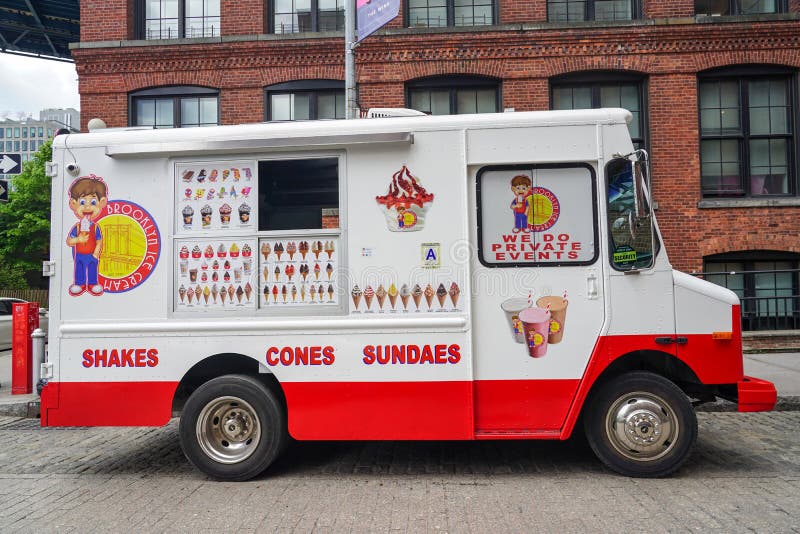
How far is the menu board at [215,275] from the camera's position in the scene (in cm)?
528

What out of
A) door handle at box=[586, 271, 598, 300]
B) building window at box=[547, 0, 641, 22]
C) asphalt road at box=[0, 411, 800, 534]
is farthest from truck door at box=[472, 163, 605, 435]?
building window at box=[547, 0, 641, 22]

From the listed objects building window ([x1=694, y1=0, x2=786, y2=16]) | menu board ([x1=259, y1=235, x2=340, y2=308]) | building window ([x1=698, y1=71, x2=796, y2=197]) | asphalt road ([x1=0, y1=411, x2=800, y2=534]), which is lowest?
asphalt road ([x1=0, y1=411, x2=800, y2=534])

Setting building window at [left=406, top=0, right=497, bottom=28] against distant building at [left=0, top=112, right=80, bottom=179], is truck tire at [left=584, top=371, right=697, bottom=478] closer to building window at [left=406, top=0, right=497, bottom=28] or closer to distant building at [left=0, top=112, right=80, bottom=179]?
building window at [left=406, top=0, right=497, bottom=28]

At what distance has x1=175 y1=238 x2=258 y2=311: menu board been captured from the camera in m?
5.28

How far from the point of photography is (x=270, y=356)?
5164mm

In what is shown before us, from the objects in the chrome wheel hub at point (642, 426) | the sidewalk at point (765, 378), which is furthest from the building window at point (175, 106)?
the chrome wheel hub at point (642, 426)

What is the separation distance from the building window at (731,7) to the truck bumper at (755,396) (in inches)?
410

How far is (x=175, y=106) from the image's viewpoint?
1326 cm

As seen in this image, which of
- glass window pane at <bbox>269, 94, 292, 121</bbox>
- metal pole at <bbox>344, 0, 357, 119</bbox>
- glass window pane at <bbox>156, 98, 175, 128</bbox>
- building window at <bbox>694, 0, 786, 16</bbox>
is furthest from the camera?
glass window pane at <bbox>156, 98, 175, 128</bbox>

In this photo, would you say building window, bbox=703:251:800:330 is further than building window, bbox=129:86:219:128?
No

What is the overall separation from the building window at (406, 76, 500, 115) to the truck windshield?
814 centimetres

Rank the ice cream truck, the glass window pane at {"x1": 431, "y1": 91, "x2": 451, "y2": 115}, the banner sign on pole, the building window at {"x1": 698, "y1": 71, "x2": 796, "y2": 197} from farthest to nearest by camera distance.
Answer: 1. the glass window pane at {"x1": 431, "y1": 91, "x2": 451, "y2": 115}
2. the building window at {"x1": 698, "y1": 71, "x2": 796, "y2": 197}
3. the banner sign on pole
4. the ice cream truck

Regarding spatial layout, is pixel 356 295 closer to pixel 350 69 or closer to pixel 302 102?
pixel 350 69

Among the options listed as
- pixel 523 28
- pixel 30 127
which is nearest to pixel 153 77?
pixel 523 28
